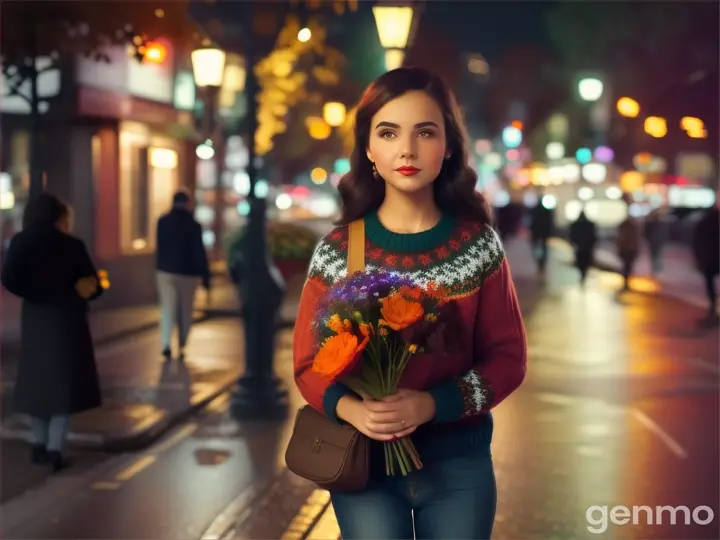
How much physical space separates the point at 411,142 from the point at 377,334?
26.9 inches

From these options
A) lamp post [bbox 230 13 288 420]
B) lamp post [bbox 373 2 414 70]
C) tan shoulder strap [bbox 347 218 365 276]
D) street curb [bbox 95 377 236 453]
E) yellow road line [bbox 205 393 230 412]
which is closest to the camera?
tan shoulder strap [bbox 347 218 365 276]

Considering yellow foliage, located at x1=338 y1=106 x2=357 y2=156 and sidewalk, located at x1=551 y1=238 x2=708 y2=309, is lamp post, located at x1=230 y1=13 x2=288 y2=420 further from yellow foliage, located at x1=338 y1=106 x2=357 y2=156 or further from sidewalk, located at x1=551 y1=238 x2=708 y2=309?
sidewalk, located at x1=551 y1=238 x2=708 y2=309

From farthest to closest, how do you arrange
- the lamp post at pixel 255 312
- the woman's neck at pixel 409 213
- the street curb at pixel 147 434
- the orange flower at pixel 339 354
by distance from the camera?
1. the lamp post at pixel 255 312
2. the street curb at pixel 147 434
3. the woman's neck at pixel 409 213
4. the orange flower at pixel 339 354

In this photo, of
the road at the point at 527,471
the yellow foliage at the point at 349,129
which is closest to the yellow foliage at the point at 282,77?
the yellow foliage at the point at 349,129

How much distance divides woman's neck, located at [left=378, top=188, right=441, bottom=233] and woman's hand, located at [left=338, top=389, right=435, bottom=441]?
0.56 metres

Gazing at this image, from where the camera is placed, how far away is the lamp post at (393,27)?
47.8ft

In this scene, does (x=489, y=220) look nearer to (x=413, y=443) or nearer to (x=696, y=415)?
(x=413, y=443)

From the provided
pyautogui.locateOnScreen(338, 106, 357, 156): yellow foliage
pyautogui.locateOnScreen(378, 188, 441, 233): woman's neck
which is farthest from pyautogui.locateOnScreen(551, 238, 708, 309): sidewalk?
pyautogui.locateOnScreen(378, 188, 441, 233): woman's neck

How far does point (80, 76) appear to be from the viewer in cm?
2164

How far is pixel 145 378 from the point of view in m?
12.9

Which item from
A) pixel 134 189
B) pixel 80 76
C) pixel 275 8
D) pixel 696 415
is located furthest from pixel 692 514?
pixel 134 189

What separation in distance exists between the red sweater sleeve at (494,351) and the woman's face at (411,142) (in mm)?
380

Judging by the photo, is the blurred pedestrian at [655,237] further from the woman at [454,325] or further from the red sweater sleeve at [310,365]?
the red sweater sleeve at [310,365]

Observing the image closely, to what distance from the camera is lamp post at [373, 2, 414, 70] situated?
1455 centimetres
